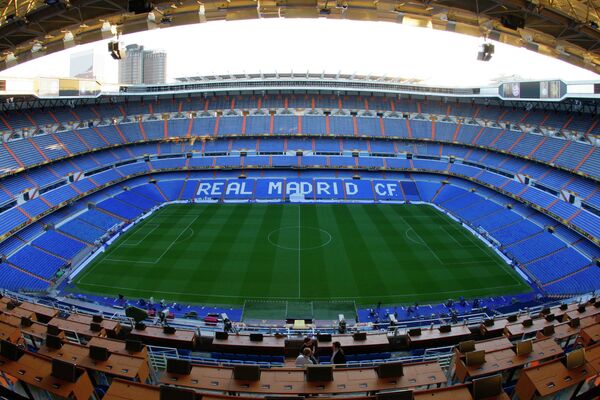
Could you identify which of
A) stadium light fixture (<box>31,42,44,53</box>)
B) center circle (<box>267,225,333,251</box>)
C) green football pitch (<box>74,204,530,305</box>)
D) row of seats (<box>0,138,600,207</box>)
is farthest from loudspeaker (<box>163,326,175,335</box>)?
row of seats (<box>0,138,600,207</box>)

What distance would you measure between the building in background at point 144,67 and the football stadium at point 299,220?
15719 cm

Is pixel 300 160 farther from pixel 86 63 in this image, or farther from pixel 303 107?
pixel 86 63

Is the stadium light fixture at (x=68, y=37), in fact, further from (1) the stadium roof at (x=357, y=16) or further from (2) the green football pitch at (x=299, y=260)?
(2) the green football pitch at (x=299, y=260)

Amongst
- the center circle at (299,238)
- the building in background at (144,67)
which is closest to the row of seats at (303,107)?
the center circle at (299,238)

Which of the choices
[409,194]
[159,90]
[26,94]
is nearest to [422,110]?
[409,194]

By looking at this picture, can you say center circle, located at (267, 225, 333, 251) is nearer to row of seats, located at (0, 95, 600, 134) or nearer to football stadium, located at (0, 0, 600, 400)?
football stadium, located at (0, 0, 600, 400)

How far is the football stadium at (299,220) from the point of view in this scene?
7.12m

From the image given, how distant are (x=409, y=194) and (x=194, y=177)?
2494 cm

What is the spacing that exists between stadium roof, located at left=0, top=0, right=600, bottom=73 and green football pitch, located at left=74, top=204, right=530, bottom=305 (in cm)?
1701

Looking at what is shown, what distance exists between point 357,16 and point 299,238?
25.1 m

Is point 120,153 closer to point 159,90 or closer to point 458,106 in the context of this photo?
point 159,90

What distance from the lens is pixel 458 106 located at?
52531mm

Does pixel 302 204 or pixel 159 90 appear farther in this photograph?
pixel 159 90

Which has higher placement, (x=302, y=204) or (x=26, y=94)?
(x=26, y=94)
